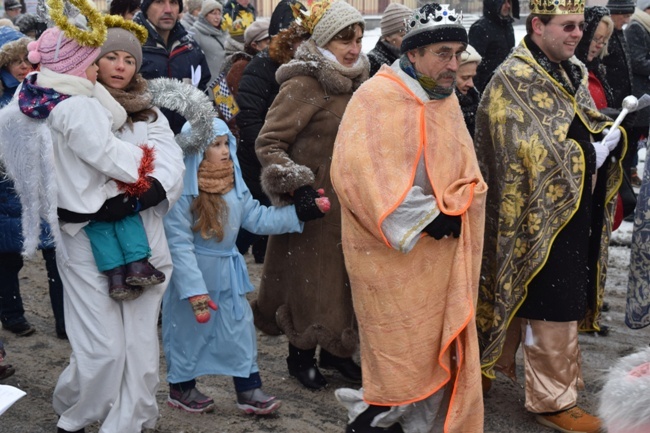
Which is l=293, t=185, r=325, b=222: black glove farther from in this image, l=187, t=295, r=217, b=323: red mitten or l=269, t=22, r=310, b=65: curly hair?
l=269, t=22, r=310, b=65: curly hair

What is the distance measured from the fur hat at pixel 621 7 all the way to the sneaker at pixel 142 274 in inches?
255

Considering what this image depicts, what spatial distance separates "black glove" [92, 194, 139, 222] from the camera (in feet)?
14.8

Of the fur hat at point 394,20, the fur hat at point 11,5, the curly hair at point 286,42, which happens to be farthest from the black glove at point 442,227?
the fur hat at point 11,5

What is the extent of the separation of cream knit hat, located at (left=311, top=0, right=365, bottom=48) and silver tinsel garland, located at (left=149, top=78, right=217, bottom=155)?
83 centimetres

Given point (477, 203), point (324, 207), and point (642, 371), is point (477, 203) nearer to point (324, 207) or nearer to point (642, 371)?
point (324, 207)

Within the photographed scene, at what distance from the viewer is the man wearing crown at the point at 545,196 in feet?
16.8

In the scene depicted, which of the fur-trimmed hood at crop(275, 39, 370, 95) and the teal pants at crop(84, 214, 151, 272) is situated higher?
the fur-trimmed hood at crop(275, 39, 370, 95)

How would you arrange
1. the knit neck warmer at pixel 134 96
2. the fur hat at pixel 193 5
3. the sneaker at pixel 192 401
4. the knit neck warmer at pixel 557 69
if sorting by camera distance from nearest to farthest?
the knit neck warmer at pixel 134 96 < the knit neck warmer at pixel 557 69 < the sneaker at pixel 192 401 < the fur hat at pixel 193 5

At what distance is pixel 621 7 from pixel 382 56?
4.29 meters

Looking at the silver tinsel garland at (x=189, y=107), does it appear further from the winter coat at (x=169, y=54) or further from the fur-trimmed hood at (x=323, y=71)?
the winter coat at (x=169, y=54)

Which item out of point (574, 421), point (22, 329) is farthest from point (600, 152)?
point (22, 329)

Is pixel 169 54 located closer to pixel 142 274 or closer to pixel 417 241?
pixel 142 274

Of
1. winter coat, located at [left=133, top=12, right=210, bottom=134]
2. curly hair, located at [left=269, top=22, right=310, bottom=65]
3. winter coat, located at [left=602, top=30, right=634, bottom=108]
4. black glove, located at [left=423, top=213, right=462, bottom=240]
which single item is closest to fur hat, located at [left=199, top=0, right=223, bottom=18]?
winter coat, located at [left=133, top=12, right=210, bottom=134]

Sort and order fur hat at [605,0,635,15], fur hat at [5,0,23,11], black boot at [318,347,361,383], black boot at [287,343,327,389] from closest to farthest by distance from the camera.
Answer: black boot at [287,343,327,389] < black boot at [318,347,361,383] < fur hat at [605,0,635,15] < fur hat at [5,0,23,11]
